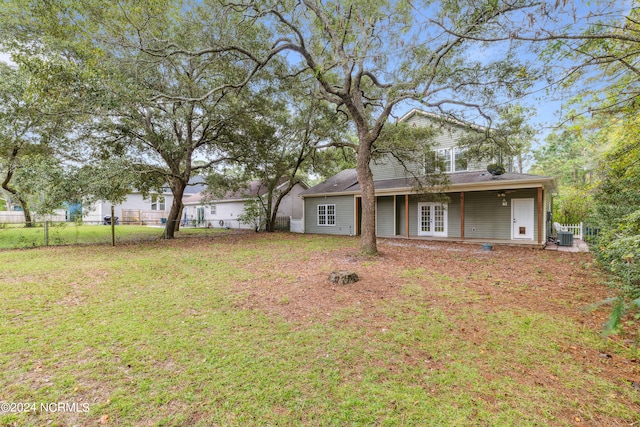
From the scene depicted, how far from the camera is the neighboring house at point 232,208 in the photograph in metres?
22.0

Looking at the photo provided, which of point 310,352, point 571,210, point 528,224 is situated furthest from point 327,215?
point 571,210

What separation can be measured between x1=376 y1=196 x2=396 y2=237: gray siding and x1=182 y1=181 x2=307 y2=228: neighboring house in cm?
785

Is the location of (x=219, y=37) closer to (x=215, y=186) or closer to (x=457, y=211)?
(x=215, y=186)

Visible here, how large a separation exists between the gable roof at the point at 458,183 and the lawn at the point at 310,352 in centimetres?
548

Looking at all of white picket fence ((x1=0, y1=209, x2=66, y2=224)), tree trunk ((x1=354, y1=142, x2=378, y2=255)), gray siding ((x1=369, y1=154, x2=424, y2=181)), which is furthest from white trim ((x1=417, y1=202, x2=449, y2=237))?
white picket fence ((x1=0, y1=209, x2=66, y2=224))

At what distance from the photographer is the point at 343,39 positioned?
7258 millimetres

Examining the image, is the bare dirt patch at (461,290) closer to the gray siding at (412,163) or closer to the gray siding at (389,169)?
the gray siding at (412,163)

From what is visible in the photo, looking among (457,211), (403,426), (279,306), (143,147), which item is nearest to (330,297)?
(279,306)

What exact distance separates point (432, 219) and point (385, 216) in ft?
8.30

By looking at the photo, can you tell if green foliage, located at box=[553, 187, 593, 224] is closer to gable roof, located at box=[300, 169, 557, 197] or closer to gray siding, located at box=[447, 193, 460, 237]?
gable roof, located at box=[300, 169, 557, 197]

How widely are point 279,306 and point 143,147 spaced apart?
12.1 metres

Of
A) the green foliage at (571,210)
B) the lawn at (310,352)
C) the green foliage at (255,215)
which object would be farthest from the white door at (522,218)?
the green foliage at (255,215)

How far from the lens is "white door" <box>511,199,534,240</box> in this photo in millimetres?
12203

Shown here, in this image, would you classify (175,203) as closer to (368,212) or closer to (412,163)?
(368,212)
